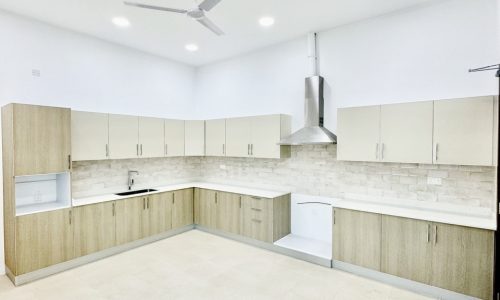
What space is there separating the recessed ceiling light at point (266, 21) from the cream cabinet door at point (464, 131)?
2349 mm

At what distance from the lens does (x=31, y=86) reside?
371 centimetres

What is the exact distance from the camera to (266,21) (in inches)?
150

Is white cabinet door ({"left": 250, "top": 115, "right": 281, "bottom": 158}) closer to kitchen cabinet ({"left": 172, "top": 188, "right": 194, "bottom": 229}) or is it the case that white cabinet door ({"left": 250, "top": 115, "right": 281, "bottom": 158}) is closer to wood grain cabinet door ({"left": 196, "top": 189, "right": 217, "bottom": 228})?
wood grain cabinet door ({"left": 196, "top": 189, "right": 217, "bottom": 228})

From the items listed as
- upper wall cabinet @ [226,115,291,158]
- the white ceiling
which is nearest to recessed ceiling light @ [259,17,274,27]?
the white ceiling

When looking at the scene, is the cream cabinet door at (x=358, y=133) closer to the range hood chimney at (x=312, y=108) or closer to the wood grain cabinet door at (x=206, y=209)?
the range hood chimney at (x=312, y=108)

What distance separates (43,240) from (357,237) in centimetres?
399

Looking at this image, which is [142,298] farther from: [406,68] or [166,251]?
[406,68]

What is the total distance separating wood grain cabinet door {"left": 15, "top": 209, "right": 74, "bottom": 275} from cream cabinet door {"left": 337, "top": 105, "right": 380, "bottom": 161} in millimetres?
3838

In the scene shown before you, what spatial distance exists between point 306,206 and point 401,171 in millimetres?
1536

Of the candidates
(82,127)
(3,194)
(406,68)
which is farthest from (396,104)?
(3,194)

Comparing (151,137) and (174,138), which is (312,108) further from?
(151,137)

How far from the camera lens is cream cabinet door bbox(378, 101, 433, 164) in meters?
3.12

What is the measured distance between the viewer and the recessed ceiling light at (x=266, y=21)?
12.3 feet

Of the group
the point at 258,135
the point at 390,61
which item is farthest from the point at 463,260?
the point at 258,135
